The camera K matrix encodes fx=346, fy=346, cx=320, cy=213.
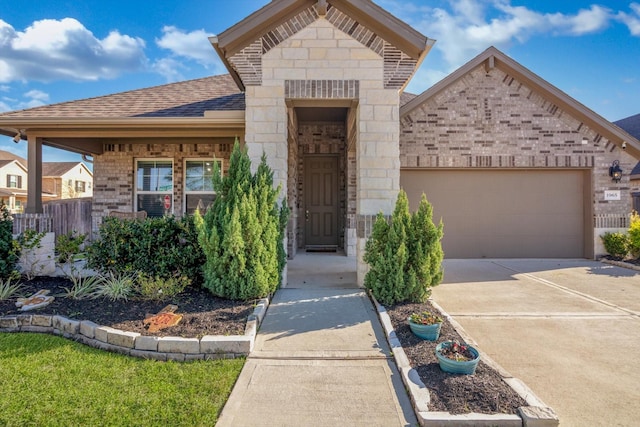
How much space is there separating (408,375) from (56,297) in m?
4.77

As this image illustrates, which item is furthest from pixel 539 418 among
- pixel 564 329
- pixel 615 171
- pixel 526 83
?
pixel 615 171

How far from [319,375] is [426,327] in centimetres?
127

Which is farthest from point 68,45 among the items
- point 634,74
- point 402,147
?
point 634,74

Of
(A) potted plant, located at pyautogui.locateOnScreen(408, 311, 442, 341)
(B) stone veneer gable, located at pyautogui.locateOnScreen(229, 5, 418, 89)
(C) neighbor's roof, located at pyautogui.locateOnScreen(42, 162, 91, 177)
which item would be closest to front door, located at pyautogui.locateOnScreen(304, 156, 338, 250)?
(B) stone veneer gable, located at pyautogui.locateOnScreen(229, 5, 418, 89)

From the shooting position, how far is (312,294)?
5.30m

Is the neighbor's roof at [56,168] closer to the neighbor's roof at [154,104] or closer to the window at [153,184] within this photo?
the window at [153,184]

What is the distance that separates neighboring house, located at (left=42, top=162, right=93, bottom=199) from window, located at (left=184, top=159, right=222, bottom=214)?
88.8 feet

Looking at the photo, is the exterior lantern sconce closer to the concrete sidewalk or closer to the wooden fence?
the concrete sidewalk

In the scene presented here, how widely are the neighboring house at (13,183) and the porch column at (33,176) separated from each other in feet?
84.6

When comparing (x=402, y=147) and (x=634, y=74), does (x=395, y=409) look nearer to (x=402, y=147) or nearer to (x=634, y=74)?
(x=402, y=147)

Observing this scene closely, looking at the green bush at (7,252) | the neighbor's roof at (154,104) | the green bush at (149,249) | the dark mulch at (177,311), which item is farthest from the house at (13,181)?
the dark mulch at (177,311)

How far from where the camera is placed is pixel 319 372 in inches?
123

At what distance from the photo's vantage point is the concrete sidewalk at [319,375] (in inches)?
98.5

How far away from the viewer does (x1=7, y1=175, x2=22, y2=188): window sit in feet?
98.5
